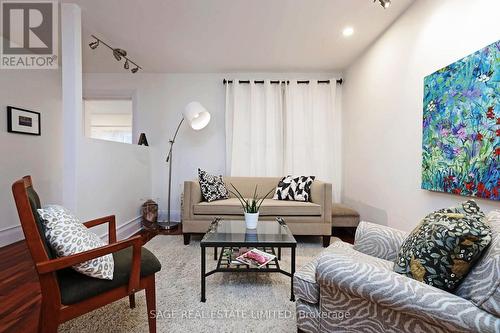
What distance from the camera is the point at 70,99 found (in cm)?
217

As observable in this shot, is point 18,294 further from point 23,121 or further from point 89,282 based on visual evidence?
point 23,121

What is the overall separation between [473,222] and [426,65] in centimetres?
164

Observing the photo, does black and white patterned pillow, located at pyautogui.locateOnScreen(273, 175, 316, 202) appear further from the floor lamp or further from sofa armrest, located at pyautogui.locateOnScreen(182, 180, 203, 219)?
the floor lamp

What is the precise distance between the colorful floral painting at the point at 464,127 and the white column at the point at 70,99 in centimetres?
301

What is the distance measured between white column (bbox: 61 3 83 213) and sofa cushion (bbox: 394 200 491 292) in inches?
101

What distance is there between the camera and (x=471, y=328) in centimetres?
74

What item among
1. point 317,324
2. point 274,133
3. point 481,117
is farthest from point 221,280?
point 274,133

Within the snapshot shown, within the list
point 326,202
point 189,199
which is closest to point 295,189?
point 326,202

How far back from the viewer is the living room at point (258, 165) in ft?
3.30

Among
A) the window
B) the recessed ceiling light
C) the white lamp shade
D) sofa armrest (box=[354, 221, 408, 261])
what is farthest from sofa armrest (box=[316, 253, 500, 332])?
the window

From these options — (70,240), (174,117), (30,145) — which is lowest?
(70,240)

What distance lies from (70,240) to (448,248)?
155 cm

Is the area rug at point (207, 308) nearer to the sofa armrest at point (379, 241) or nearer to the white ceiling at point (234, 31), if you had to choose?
Result: the sofa armrest at point (379, 241)

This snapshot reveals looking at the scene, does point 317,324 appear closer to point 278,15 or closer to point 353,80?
point 278,15
